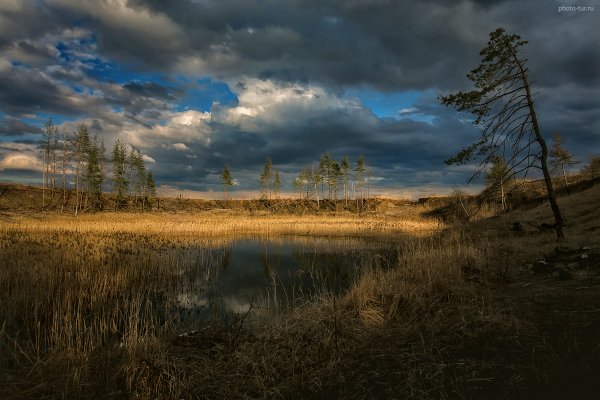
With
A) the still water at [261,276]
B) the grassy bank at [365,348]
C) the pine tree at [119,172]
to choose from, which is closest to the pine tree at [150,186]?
the pine tree at [119,172]

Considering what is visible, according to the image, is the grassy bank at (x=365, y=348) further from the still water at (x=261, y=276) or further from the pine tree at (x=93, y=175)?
the pine tree at (x=93, y=175)

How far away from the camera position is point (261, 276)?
16.4 m

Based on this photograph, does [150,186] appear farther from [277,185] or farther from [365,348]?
[365,348]

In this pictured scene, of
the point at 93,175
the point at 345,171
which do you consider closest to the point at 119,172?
the point at 93,175

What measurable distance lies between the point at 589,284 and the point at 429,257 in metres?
4.53

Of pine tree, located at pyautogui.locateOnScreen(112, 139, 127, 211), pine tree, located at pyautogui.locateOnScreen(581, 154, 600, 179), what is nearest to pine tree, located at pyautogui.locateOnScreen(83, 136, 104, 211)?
pine tree, located at pyautogui.locateOnScreen(112, 139, 127, 211)

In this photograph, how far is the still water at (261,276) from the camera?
33.7ft

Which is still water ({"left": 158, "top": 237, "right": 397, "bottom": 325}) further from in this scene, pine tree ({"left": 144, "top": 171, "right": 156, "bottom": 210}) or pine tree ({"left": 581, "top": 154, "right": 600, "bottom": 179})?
pine tree ({"left": 144, "top": 171, "right": 156, "bottom": 210})

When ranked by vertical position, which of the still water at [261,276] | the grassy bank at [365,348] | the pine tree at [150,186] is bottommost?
the still water at [261,276]

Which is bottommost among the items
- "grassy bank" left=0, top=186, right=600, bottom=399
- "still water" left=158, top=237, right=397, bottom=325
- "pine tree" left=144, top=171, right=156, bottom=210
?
"still water" left=158, top=237, right=397, bottom=325

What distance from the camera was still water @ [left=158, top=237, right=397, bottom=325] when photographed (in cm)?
1026

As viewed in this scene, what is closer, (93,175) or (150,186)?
A: (93,175)

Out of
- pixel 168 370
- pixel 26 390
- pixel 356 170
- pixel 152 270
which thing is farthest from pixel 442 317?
pixel 356 170

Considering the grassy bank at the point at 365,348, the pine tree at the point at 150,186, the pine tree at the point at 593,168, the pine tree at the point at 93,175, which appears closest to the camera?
the grassy bank at the point at 365,348
